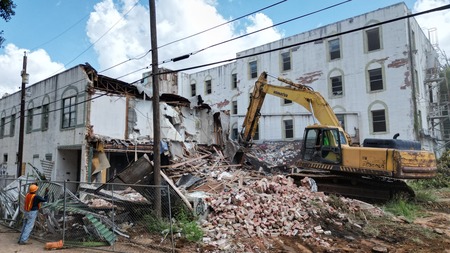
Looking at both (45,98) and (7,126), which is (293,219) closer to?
(45,98)

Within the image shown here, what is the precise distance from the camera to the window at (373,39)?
24091 mm

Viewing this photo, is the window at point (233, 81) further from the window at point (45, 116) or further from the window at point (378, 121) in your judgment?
the window at point (45, 116)

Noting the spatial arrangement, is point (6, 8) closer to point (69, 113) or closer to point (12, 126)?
point (69, 113)

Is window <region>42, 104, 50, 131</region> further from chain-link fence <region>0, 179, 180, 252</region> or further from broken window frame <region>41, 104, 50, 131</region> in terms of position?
chain-link fence <region>0, 179, 180, 252</region>

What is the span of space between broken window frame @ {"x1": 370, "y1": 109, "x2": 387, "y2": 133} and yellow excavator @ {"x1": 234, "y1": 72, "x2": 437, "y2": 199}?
10.8m

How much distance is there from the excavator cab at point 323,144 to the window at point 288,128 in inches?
543

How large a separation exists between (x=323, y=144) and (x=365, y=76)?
1360 centimetres

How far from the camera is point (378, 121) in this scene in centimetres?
2380

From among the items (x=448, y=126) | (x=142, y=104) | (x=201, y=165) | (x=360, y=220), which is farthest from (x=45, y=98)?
(x=448, y=126)

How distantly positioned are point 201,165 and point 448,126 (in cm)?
2380

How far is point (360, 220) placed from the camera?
10164mm

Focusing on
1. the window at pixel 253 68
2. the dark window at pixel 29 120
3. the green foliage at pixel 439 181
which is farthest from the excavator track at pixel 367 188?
the dark window at pixel 29 120

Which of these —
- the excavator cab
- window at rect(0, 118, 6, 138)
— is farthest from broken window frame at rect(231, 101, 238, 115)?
window at rect(0, 118, 6, 138)

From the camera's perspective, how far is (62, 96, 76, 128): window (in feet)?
60.6
